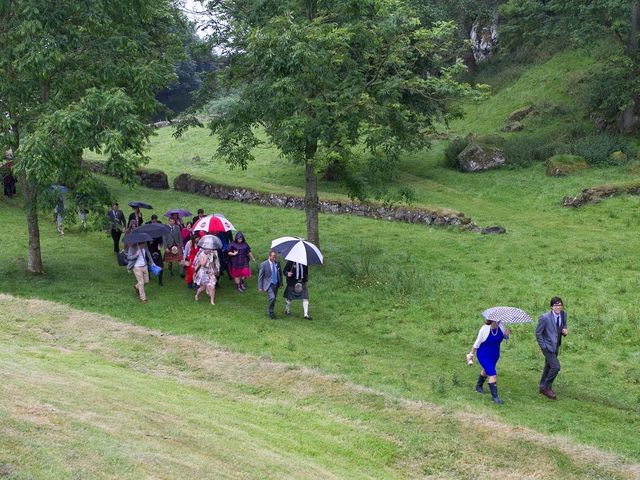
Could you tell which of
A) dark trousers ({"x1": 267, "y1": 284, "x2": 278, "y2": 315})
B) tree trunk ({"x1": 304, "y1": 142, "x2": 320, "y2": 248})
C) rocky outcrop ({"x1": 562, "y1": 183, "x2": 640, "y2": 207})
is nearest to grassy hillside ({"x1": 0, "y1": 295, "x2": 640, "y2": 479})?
dark trousers ({"x1": 267, "y1": 284, "x2": 278, "y2": 315})

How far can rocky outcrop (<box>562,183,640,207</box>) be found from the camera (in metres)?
34.7

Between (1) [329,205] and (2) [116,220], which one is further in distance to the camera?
(1) [329,205]

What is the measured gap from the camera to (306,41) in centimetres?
2345

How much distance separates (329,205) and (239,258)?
1363cm

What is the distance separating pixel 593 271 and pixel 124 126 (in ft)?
51.3

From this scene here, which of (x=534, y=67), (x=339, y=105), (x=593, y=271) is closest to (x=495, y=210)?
(x=593, y=271)

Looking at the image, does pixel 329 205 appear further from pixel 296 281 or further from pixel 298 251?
pixel 298 251

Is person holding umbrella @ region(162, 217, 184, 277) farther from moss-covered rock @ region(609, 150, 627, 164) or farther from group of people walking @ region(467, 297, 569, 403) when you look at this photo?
moss-covered rock @ region(609, 150, 627, 164)

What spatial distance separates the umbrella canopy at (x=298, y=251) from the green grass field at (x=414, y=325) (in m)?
1.89

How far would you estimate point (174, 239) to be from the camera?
24.4m

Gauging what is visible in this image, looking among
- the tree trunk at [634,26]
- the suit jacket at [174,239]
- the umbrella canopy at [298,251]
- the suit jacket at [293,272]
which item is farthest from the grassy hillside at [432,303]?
the tree trunk at [634,26]

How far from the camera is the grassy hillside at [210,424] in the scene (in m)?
9.87

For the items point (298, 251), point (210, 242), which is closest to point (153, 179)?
point (210, 242)

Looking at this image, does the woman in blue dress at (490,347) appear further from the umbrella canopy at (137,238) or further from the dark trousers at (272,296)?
the umbrella canopy at (137,238)
